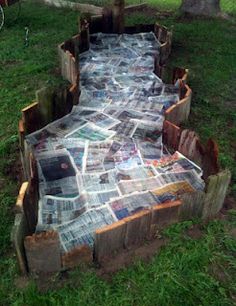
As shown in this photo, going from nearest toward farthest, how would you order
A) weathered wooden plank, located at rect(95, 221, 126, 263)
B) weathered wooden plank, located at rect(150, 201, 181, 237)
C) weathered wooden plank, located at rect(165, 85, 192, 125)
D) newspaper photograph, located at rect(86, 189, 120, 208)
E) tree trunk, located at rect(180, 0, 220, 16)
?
weathered wooden plank, located at rect(95, 221, 126, 263)
weathered wooden plank, located at rect(150, 201, 181, 237)
newspaper photograph, located at rect(86, 189, 120, 208)
weathered wooden plank, located at rect(165, 85, 192, 125)
tree trunk, located at rect(180, 0, 220, 16)

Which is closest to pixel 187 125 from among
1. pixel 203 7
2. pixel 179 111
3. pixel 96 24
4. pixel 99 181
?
pixel 179 111

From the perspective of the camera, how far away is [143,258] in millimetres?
3488

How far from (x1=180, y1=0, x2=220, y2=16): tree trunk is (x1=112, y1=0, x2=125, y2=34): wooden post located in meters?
2.91

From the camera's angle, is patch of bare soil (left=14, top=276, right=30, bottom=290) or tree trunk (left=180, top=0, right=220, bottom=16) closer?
patch of bare soil (left=14, top=276, right=30, bottom=290)

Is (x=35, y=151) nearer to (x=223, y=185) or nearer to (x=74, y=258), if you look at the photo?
(x=74, y=258)

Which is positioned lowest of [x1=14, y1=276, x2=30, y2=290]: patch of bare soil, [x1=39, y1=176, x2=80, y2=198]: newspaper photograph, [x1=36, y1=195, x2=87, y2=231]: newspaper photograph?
[x1=14, y1=276, x2=30, y2=290]: patch of bare soil

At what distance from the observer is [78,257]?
132 inches

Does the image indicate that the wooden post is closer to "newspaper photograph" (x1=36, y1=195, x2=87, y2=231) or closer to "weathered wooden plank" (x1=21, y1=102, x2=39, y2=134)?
"weathered wooden plank" (x1=21, y1=102, x2=39, y2=134)

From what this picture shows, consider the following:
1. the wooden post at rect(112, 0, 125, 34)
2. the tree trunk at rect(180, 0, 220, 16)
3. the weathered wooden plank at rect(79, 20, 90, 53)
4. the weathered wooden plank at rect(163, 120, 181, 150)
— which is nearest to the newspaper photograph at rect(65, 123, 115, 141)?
the weathered wooden plank at rect(163, 120, 181, 150)

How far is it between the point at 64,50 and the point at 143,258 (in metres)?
4.73

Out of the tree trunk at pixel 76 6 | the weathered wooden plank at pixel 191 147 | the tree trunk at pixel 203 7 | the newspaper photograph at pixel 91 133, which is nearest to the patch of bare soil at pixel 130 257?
the weathered wooden plank at pixel 191 147

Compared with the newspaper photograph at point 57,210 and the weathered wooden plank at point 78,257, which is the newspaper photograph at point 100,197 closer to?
the newspaper photograph at point 57,210

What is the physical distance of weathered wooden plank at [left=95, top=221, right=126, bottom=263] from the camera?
3.33 m

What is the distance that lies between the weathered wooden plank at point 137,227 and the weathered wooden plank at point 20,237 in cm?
88
